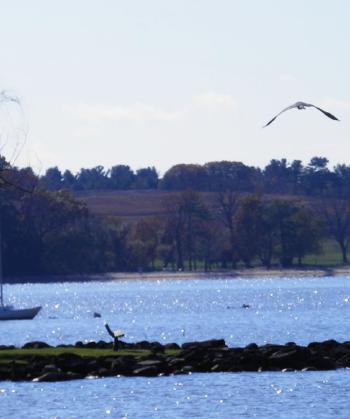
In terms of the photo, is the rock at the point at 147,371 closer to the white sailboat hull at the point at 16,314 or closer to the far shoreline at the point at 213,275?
the white sailboat hull at the point at 16,314

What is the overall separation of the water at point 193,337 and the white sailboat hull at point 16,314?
37 cm

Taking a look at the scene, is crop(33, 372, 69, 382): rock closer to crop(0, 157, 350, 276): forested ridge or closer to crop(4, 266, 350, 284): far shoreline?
crop(0, 157, 350, 276): forested ridge

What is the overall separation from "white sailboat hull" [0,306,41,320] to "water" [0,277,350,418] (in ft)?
1.22

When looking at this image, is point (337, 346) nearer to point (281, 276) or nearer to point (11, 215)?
point (11, 215)

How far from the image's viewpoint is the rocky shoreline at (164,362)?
5181cm

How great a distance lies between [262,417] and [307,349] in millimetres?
12080

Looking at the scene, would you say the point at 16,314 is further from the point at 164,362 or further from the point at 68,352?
the point at 164,362

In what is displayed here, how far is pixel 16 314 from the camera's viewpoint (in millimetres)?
90938

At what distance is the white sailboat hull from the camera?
8981cm

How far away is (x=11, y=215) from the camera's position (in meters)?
168

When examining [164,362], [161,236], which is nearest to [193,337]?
[164,362]

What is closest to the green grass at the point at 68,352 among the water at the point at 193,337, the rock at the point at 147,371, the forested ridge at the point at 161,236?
the rock at the point at 147,371

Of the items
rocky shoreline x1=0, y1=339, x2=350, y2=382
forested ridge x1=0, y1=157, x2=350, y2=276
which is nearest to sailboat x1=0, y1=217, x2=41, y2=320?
rocky shoreline x1=0, y1=339, x2=350, y2=382

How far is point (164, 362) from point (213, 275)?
5538 inches
